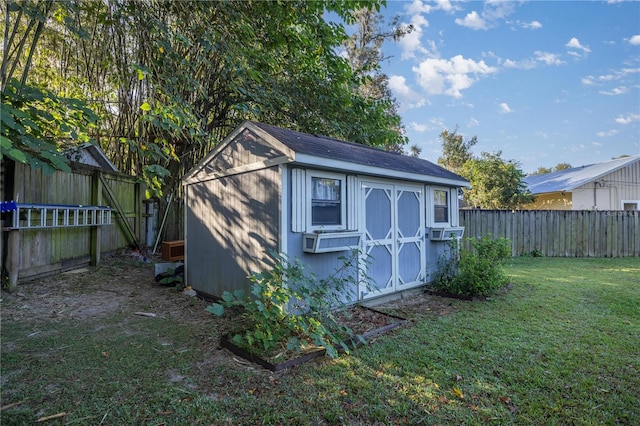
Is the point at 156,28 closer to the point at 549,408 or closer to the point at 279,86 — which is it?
the point at 279,86

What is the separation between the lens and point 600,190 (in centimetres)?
1259

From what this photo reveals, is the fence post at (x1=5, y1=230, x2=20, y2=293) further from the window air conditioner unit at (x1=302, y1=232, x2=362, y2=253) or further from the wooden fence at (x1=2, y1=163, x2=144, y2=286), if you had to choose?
the window air conditioner unit at (x1=302, y1=232, x2=362, y2=253)

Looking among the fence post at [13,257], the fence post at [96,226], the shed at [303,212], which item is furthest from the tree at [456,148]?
the fence post at [13,257]

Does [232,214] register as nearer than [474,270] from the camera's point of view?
Yes

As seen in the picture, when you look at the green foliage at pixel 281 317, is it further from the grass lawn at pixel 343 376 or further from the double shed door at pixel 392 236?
the double shed door at pixel 392 236

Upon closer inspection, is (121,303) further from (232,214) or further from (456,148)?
(456,148)

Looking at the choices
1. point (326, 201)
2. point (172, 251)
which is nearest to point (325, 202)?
point (326, 201)

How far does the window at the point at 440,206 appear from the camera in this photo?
19.3 feet

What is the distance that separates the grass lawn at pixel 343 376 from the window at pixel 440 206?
231 cm

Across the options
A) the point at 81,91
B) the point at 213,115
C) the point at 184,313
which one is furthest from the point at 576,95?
the point at 81,91

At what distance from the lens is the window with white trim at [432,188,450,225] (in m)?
5.87

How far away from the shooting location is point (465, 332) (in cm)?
357

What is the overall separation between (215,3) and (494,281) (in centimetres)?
632

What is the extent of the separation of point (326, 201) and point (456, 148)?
23219 mm
